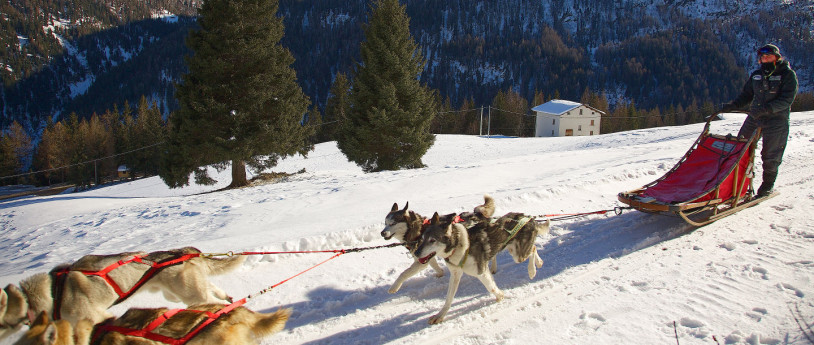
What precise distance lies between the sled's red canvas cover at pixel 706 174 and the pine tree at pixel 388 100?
531 inches

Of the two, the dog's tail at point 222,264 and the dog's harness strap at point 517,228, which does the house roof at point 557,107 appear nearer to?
the dog's harness strap at point 517,228

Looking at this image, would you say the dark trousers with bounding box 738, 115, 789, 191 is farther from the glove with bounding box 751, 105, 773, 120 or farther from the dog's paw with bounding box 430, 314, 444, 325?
the dog's paw with bounding box 430, 314, 444, 325

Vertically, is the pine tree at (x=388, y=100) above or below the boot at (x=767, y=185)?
above

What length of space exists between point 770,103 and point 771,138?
28.7 inches

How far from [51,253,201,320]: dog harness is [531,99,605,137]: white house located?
6015 centimetres

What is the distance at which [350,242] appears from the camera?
673 centimetres

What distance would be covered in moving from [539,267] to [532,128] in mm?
68431

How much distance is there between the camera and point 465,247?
4.49m

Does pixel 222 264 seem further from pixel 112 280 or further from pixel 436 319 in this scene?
pixel 436 319

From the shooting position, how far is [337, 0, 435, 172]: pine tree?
1967 cm

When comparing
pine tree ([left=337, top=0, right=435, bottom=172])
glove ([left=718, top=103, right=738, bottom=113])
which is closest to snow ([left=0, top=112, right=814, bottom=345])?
glove ([left=718, top=103, right=738, bottom=113])

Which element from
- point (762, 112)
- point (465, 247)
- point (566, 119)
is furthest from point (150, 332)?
point (566, 119)

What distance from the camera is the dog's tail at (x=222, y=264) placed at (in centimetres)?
453

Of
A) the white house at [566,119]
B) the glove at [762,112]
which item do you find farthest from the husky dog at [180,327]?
the white house at [566,119]
